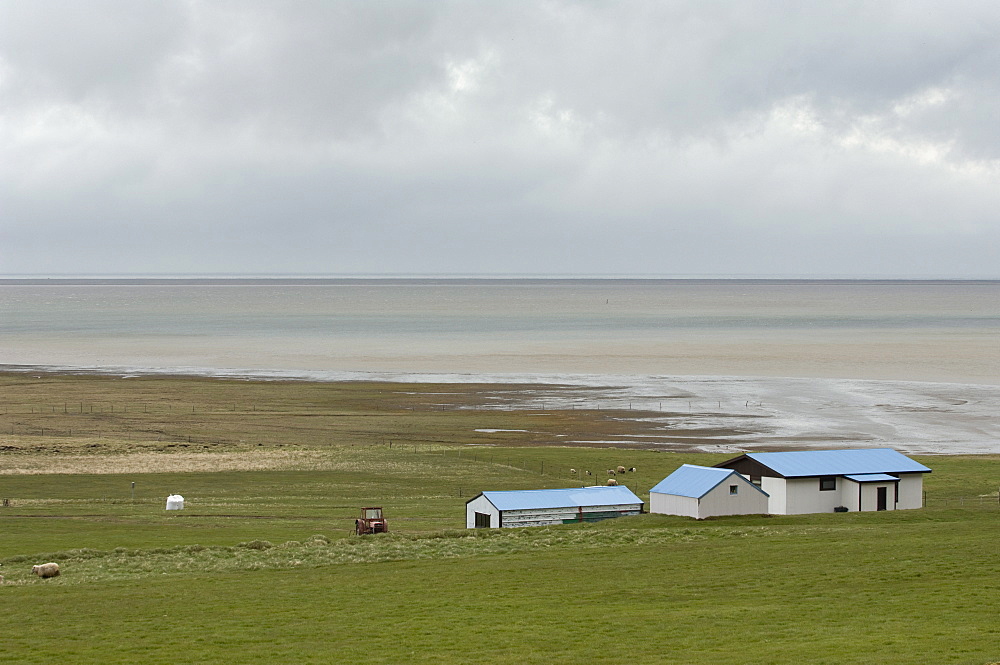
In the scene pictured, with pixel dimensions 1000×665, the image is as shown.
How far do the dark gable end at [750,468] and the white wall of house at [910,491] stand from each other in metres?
5.89

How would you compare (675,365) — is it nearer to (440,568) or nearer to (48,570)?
(440,568)

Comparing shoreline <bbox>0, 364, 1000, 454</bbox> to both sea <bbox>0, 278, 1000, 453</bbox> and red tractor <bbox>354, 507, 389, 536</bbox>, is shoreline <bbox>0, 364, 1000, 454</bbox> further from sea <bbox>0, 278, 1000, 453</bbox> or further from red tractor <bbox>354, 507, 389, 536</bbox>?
red tractor <bbox>354, 507, 389, 536</bbox>

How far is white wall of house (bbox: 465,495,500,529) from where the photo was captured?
4484 centimetres

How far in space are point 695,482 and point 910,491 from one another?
9.69 m

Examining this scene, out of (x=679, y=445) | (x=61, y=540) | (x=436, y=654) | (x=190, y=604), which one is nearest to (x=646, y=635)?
(x=436, y=654)

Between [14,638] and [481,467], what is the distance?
1459 inches

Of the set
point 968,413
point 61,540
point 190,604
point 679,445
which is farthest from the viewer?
point 968,413

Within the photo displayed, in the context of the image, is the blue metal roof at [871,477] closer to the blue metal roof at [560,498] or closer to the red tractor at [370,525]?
the blue metal roof at [560,498]

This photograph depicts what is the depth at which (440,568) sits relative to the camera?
36250 mm

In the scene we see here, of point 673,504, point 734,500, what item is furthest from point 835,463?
point 673,504

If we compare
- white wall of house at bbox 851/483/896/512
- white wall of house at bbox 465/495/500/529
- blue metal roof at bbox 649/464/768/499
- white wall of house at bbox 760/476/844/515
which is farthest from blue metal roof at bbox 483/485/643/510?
white wall of house at bbox 851/483/896/512

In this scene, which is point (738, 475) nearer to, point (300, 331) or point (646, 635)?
point (646, 635)

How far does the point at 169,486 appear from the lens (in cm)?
5669

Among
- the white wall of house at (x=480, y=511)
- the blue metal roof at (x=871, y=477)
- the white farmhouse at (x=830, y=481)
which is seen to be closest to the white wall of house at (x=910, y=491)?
the white farmhouse at (x=830, y=481)
